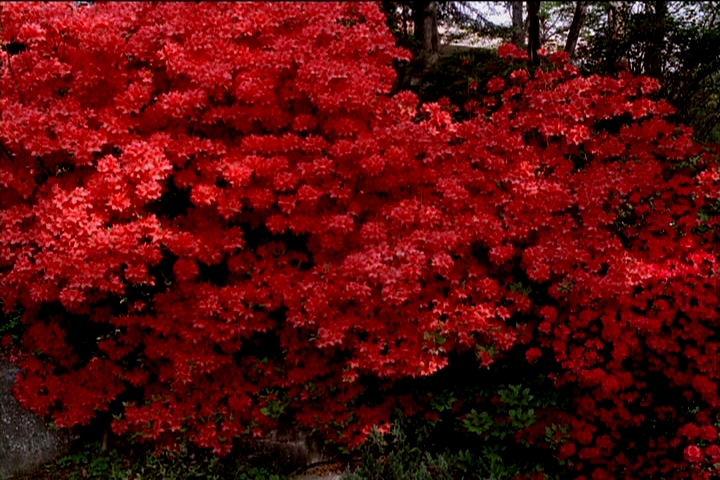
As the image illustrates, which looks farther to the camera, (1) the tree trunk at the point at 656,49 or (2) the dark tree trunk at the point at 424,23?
(2) the dark tree trunk at the point at 424,23

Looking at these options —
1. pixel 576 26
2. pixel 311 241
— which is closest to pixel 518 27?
pixel 576 26

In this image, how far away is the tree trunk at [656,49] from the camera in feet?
24.4

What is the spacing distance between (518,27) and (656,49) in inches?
148

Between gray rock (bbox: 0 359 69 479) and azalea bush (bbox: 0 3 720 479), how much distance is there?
0.74 ft

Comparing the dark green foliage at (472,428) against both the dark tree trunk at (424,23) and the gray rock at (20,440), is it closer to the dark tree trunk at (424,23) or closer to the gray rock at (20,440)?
the gray rock at (20,440)

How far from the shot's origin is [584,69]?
7816mm

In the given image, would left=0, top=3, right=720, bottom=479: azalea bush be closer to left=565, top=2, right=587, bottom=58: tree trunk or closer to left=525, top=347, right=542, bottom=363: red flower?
left=525, top=347, right=542, bottom=363: red flower

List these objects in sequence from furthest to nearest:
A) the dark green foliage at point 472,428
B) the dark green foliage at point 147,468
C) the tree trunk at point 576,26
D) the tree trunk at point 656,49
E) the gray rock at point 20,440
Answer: the tree trunk at point 576,26 < the tree trunk at point 656,49 < the gray rock at point 20,440 < the dark green foliage at point 147,468 < the dark green foliage at point 472,428

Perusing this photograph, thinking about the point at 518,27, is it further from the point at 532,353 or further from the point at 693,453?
the point at 693,453

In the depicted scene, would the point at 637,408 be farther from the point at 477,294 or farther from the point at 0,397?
the point at 0,397

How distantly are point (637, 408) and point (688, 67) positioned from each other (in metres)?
4.41

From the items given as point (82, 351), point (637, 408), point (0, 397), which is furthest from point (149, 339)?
point (637, 408)

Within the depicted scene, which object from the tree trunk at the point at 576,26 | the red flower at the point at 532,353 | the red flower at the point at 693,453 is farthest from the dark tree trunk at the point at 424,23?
the red flower at the point at 693,453

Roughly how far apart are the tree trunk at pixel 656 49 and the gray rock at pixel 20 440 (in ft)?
23.6
